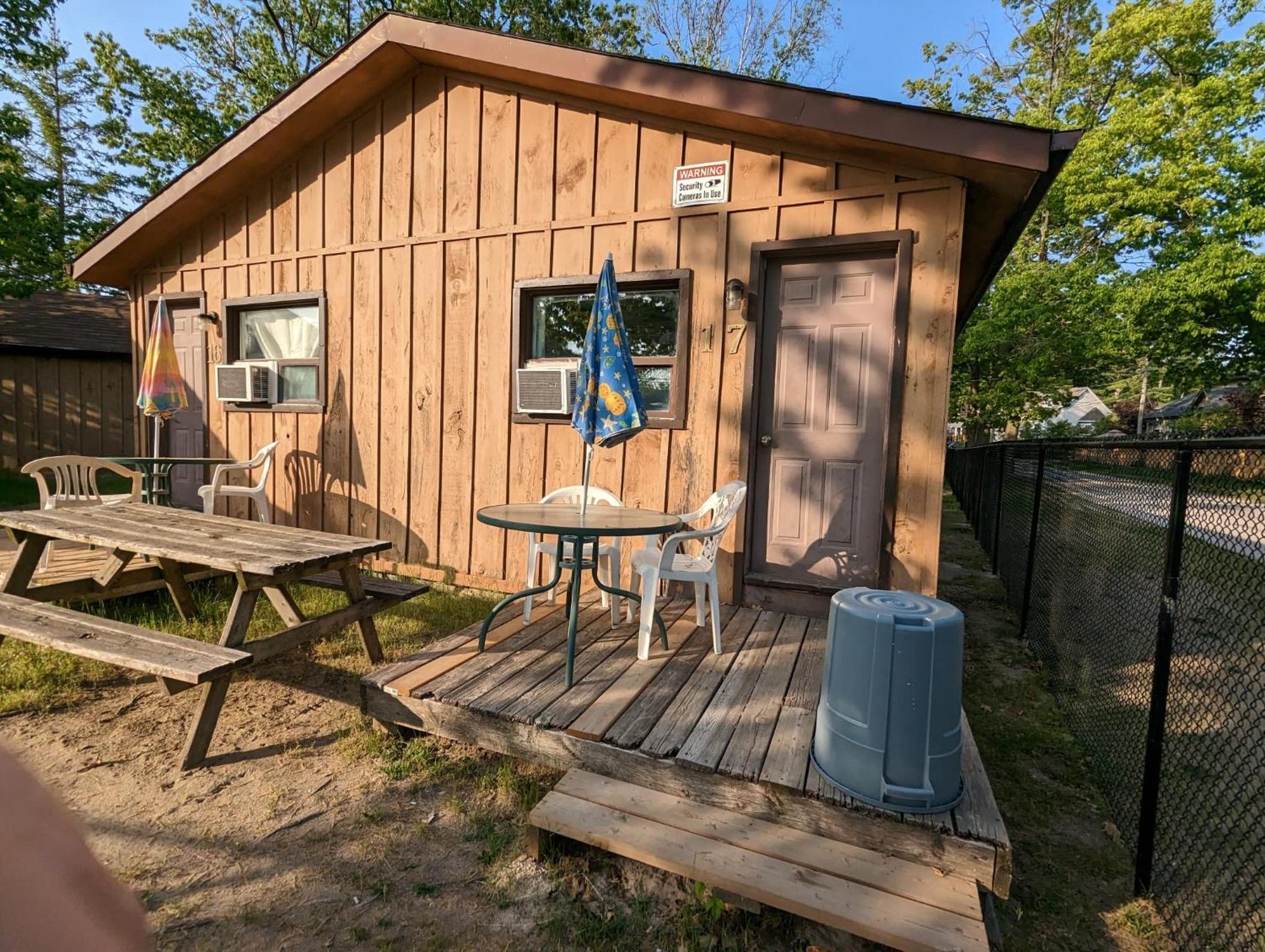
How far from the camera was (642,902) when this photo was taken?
5.71ft

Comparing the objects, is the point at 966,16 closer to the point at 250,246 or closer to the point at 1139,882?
the point at 250,246

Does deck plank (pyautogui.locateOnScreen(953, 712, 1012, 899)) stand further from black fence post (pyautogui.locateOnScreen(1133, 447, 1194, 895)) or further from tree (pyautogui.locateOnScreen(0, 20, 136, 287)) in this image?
tree (pyautogui.locateOnScreen(0, 20, 136, 287))

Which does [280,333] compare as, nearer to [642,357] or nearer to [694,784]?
[642,357]

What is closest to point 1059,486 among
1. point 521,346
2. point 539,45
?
point 521,346

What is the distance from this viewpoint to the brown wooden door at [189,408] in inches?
236

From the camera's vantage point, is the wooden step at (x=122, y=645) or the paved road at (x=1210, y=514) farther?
the wooden step at (x=122, y=645)

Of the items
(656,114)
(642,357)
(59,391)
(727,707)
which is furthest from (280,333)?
(59,391)

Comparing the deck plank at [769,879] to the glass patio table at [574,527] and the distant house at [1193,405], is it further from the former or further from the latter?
the distant house at [1193,405]

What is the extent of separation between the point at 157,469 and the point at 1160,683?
7.52 meters

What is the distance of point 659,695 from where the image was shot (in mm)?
2422

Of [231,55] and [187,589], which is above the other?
[231,55]

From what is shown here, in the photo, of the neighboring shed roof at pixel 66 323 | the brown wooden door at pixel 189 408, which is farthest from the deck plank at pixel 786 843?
the neighboring shed roof at pixel 66 323

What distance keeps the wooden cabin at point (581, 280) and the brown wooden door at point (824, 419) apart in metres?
0.02

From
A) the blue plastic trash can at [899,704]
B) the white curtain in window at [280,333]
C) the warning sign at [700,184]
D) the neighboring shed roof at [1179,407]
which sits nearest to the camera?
the blue plastic trash can at [899,704]
